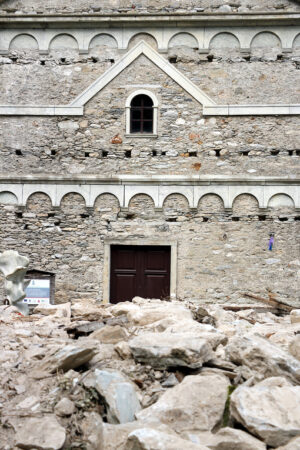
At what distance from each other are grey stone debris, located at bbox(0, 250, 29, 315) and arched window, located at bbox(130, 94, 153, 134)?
4665 millimetres

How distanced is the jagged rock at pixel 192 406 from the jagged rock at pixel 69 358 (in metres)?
0.87

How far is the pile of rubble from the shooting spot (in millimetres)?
3387

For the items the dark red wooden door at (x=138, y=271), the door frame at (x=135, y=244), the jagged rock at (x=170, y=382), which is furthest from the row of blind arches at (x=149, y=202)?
the jagged rock at (x=170, y=382)

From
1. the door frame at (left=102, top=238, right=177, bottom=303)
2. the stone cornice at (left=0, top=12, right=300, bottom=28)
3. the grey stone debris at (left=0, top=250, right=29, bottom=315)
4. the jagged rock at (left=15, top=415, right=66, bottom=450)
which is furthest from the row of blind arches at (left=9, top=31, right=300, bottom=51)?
the jagged rock at (left=15, top=415, right=66, bottom=450)

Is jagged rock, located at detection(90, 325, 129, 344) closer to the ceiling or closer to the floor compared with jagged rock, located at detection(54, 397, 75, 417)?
closer to the ceiling

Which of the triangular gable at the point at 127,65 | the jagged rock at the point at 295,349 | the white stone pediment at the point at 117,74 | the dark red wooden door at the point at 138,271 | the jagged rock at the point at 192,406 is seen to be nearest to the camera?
the jagged rock at the point at 192,406

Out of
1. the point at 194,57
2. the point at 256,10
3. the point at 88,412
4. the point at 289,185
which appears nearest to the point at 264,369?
the point at 88,412

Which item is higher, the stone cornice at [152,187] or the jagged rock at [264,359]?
the stone cornice at [152,187]

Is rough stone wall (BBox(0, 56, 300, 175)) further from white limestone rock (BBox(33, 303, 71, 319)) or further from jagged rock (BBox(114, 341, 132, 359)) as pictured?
jagged rock (BBox(114, 341, 132, 359))

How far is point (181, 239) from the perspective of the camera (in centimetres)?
1147

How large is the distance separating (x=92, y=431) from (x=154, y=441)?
663mm

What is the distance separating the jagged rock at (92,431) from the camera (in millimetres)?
3463

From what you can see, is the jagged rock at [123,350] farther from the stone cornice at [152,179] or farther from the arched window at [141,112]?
the arched window at [141,112]

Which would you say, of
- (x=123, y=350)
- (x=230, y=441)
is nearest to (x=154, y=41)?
(x=123, y=350)
